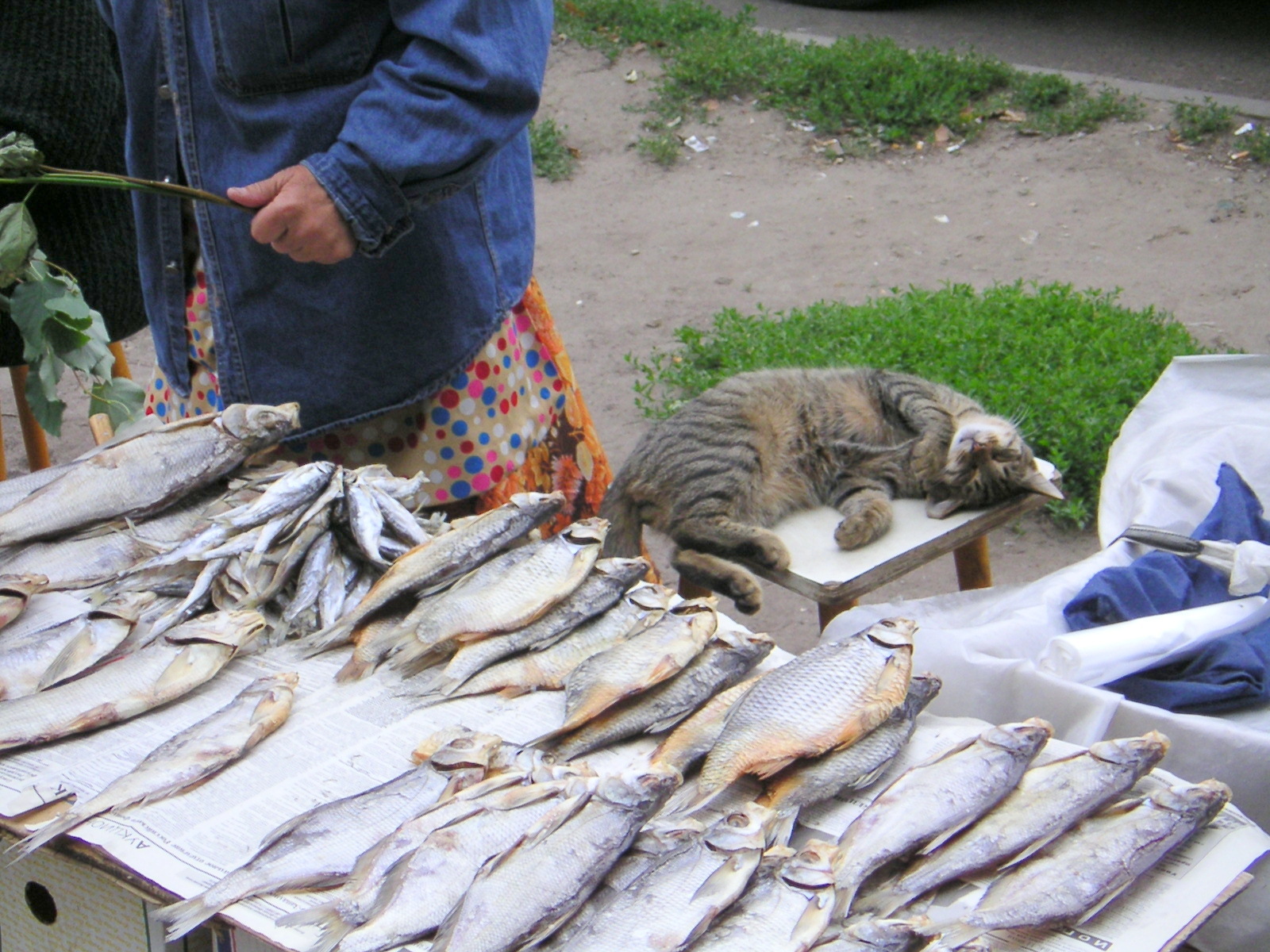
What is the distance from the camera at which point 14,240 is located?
6.69 ft

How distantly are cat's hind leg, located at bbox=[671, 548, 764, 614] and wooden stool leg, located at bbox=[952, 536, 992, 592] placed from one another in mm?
605

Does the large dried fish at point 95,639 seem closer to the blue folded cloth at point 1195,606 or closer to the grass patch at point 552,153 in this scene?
the blue folded cloth at point 1195,606

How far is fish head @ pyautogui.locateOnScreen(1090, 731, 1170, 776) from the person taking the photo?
1.61 metres

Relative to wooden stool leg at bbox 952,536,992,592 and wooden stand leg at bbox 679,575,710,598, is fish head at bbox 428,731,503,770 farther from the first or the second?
wooden stool leg at bbox 952,536,992,592

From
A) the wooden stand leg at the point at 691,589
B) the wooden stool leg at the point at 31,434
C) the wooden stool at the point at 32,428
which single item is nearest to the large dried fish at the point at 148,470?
the wooden stand leg at the point at 691,589

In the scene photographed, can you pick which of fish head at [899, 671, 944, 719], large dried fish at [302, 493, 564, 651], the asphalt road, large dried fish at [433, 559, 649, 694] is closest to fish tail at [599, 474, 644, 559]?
large dried fish at [302, 493, 564, 651]

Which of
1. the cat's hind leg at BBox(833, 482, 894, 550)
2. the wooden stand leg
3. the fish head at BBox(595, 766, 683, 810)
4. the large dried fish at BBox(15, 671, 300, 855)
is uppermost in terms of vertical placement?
the fish head at BBox(595, 766, 683, 810)

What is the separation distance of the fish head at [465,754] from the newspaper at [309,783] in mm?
104

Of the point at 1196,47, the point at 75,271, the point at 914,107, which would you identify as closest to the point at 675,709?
the point at 75,271

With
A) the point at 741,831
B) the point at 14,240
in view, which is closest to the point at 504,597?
the point at 741,831

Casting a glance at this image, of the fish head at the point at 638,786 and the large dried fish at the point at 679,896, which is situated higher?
the fish head at the point at 638,786

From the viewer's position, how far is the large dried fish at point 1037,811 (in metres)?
1.48

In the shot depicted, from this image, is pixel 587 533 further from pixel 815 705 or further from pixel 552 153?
pixel 552 153

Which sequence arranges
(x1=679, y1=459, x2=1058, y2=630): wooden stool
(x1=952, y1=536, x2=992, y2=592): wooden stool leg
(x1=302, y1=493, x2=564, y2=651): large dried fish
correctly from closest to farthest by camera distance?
(x1=302, y1=493, x2=564, y2=651): large dried fish → (x1=679, y1=459, x2=1058, y2=630): wooden stool → (x1=952, y1=536, x2=992, y2=592): wooden stool leg
